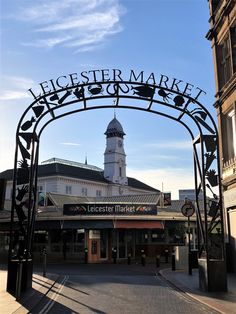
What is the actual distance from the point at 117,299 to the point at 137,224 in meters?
22.8

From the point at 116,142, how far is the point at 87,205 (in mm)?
62818

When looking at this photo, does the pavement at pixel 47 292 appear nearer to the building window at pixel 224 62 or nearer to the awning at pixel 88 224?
the building window at pixel 224 62

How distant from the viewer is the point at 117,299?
1271 centimetres

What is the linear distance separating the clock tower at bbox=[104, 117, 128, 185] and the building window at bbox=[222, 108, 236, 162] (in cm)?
7290

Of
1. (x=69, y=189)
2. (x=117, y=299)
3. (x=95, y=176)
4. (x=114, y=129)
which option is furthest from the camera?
(x=114, y=129)

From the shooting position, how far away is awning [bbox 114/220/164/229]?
34844 millimetres

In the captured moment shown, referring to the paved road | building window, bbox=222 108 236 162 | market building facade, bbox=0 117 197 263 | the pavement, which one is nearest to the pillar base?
the pavement

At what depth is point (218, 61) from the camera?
2323 cm

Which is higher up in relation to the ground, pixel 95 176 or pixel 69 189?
pixel 95 176

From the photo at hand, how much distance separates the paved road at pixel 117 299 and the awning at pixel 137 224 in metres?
17.7

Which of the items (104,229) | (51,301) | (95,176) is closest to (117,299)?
(51,301)

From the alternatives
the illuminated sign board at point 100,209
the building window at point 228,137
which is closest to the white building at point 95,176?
the illuminated sign board at point 100,209

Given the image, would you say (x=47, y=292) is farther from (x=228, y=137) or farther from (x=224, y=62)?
(x=224, y=62)

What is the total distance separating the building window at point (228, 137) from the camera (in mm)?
21734
